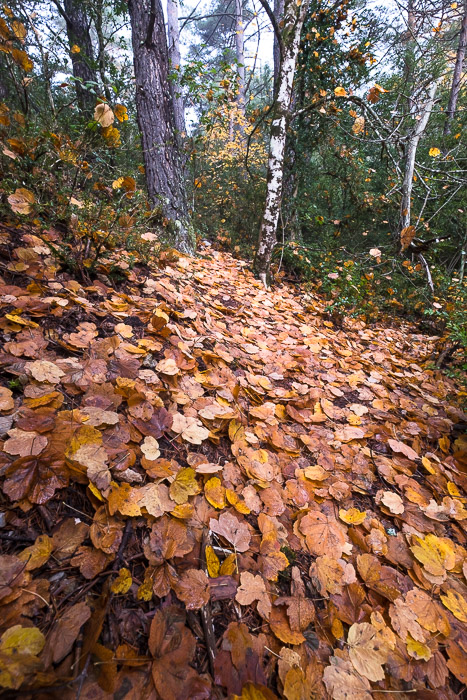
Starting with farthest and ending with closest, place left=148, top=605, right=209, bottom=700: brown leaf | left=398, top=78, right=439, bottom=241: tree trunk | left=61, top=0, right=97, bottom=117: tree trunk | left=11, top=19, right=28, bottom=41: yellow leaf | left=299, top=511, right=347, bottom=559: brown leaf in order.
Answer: left=61, top=0, right=97, bottom=117: tree trunk < left=398, top=78, right=439, bottom=241: tree trunk < left=11, top=19, right=28, bottom=41: yellow leaf < left=299, top=511, right=347, bottom=559: brown leaf < left=148, top=605, right=209, bottom=700: brown leaf

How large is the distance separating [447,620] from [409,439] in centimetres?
98

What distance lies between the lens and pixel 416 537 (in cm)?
128

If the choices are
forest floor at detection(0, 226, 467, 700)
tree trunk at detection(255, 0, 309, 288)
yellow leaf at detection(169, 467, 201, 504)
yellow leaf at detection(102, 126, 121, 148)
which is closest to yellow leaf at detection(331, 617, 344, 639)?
forest floor at detection(0, 226, 467, 700)

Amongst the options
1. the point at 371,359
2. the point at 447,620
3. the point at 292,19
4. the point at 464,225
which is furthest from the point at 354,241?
the point at 447,620

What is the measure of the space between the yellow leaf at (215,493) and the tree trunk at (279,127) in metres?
3.37

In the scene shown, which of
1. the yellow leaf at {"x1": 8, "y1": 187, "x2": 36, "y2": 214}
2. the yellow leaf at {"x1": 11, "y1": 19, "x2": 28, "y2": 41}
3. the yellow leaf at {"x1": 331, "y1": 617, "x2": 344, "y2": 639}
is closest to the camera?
the yellow leaf at {"x1": 331, "y1": 617, "x2": 344, "y2": 639}

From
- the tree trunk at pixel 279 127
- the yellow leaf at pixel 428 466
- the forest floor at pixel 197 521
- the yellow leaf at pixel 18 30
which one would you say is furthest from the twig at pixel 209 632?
the tree trunk at pixel 279 127

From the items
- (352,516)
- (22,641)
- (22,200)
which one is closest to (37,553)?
(22,641)

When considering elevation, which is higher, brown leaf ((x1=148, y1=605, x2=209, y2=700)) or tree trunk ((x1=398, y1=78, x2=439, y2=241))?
tree trunk ((x1=398, y1=78, x2=439, y2=241))

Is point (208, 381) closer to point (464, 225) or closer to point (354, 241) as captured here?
point (354, 241)

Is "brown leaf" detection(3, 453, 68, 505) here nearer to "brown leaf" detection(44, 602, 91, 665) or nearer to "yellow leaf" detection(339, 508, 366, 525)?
"brown leaf" detection(44, 602, 91, 665)

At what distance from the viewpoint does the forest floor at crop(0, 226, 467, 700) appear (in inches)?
28.6

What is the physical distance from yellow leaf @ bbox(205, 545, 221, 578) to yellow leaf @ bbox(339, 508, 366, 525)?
0.60 meters

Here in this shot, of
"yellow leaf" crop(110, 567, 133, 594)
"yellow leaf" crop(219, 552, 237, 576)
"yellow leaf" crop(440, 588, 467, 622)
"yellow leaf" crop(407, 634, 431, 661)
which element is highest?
"yellow leaf" crop(110, 567, 133, 594)
